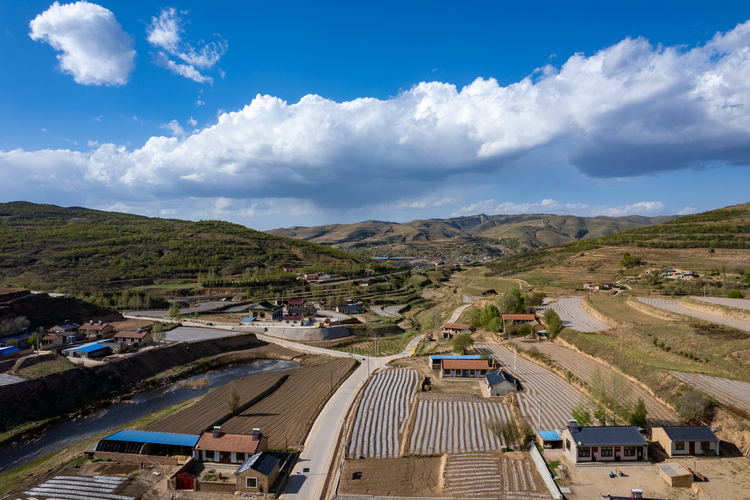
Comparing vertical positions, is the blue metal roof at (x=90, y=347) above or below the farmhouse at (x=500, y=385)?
above

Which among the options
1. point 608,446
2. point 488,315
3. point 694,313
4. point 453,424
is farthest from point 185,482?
point 694,313

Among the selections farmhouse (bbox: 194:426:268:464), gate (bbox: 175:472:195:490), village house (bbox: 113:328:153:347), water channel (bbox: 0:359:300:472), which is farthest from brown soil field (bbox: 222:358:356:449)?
village house (bbox: 113:328:153:347)

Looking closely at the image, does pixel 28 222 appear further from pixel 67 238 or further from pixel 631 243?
pixel 631 243

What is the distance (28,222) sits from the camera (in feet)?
414

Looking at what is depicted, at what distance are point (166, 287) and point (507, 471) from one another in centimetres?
8404

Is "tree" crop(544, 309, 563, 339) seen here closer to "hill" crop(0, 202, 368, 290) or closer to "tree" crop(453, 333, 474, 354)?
"tree" crop(453, 333, 474, 354)

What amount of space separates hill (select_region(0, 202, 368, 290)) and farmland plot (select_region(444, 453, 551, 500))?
75571mm

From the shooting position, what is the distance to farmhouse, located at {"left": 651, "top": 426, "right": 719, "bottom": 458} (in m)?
19.5

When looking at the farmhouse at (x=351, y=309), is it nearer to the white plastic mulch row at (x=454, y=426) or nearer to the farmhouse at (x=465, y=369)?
the farmhouse at (x=465, y=369)

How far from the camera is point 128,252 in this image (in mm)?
100938

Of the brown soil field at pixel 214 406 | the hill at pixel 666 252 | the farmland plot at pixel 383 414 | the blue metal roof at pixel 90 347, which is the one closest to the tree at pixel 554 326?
the farmland plot at pixel 383 414

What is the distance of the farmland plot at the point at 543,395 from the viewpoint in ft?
83.1

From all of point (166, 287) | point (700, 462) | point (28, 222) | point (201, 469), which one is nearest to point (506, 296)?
point (700, 462)

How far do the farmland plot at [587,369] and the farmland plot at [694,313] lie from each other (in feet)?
39.0
